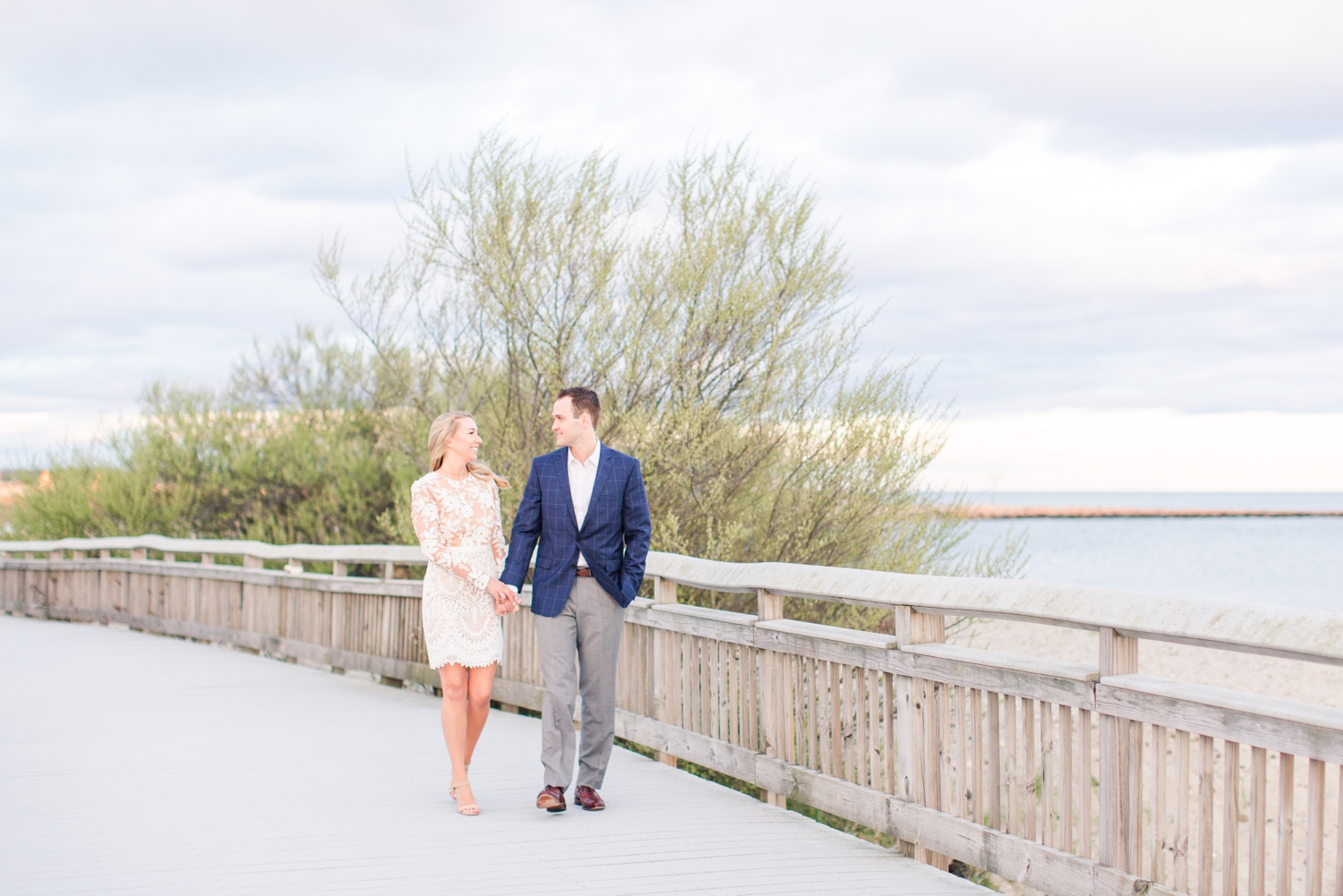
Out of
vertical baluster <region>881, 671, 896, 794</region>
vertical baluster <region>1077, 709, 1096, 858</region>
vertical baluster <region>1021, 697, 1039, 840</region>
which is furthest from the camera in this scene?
vertical baluster <region>881, 671, 896, 794</region>

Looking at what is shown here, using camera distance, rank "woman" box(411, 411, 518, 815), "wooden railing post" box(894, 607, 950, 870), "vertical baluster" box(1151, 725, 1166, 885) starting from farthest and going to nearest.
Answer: "woman" box(411, 411, 518, 815), "wooden railing post" box(894, 607, 950, 870), "vertical baluster" box(1151, 725, 1166, 885)

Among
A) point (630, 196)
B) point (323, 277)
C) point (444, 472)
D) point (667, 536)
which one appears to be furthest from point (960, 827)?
point (323, 277)

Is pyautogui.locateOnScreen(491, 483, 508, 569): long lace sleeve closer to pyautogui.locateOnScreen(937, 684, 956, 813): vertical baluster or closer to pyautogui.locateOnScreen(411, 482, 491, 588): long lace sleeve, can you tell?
pyautogui.locateOnScreen(411, 482, 491, 588): long lace sleeve

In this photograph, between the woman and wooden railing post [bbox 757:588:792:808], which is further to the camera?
wooden railing post [bbox 757:588:792:808]

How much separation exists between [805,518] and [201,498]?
11.4m

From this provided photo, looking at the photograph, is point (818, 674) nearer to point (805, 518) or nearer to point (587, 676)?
point (587, 676)

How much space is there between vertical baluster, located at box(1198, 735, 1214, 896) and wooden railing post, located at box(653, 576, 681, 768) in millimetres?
3457

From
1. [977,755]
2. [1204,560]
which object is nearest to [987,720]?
[977,755]

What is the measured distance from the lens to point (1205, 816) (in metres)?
3.77

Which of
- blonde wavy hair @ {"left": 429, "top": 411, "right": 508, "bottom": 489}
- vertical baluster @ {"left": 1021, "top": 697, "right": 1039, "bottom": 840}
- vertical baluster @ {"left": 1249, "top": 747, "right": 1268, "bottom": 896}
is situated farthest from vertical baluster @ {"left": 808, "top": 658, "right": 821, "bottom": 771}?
vertical baluster @ {"left": 1249, "top": 747, "right": 1268, "bottom": 896}

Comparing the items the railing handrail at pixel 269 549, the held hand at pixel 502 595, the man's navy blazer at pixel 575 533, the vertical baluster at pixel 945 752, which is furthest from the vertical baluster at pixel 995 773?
the railing handrail at pixel 269 549

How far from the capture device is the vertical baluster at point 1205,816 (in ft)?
12.1

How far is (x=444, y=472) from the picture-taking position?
19.7 ft

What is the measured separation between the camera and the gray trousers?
18.8 feet
